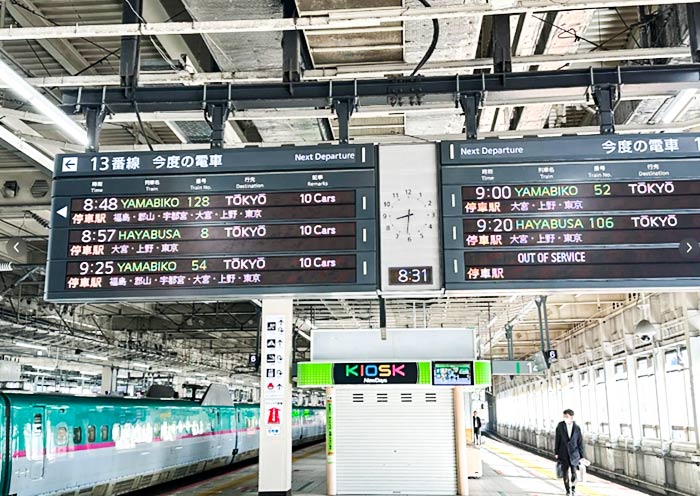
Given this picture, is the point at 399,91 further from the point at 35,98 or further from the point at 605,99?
the point at 35,98

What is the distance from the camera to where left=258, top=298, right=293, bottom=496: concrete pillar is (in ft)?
40.2

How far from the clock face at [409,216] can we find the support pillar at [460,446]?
7450mm

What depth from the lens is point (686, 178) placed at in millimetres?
5453

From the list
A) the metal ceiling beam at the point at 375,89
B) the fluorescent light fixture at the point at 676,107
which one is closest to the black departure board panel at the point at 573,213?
the metal ceiling beam at the point at 375,89

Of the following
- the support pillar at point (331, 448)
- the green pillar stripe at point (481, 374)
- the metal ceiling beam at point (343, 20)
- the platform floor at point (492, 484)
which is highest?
the metal ceiling beam at point (343, 20)

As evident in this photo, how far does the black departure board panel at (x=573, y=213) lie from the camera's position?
Result: 17.4ft

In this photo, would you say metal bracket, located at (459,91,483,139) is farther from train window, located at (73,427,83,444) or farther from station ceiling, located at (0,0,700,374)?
train window, located at (73,427,83,444)

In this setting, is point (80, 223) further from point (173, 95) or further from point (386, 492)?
point (386, 492)

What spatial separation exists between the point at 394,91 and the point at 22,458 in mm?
7590


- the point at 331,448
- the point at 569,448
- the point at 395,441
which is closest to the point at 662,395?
the point at 569,448

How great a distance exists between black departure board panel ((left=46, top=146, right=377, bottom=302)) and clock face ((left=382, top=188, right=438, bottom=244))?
0.15 meters

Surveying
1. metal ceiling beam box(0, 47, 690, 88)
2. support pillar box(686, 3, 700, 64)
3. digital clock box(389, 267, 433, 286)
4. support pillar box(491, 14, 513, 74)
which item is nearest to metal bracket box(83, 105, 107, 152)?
metal ceiling beam box(0, 47, 690, 88)

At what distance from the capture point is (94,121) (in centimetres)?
614

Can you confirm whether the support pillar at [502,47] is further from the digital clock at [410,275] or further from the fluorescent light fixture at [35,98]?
the fluorescent light fixture at [35,98]
